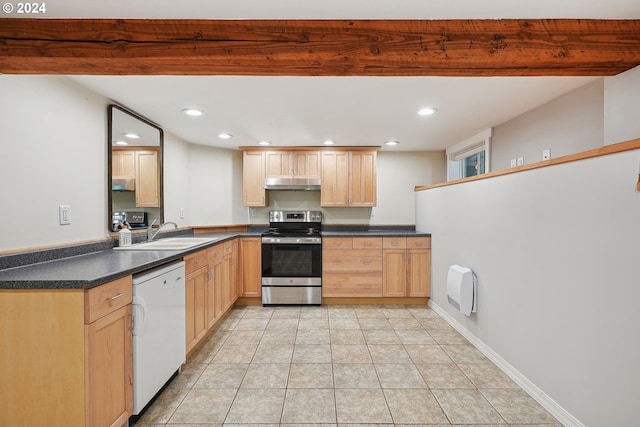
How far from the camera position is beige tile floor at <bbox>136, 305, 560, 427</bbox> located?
175 cm

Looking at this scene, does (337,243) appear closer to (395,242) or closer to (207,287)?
(395,242)

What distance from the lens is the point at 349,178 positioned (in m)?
4.19

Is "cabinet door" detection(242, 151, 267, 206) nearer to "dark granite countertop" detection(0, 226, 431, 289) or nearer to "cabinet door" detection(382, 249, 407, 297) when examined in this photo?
"dark granite countertop" detection(0, 226, 431, 289)

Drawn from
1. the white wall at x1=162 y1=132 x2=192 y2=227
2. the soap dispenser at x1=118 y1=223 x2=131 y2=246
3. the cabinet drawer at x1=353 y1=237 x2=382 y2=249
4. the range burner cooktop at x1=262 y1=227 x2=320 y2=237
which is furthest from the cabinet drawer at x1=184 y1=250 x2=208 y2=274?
the cabinet drawer at x1=353 y1=237 x2=382 y2=249

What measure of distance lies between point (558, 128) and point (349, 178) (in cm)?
235

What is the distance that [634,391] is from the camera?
132cm

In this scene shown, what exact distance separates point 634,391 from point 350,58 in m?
2.08

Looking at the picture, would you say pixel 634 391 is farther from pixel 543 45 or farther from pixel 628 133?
pixel 543 45

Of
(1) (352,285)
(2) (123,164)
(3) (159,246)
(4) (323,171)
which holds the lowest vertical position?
(1) (352,285)

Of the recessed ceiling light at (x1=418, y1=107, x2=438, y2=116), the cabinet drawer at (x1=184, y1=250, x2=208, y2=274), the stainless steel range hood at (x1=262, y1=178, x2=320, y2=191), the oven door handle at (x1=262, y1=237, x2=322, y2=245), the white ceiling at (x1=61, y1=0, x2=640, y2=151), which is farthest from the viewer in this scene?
the stainless steel range hood at (x1=262, y1=178, x2=320, y2=191)

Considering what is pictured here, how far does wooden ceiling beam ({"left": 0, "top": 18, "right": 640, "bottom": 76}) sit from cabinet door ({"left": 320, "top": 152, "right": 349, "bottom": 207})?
257 cm

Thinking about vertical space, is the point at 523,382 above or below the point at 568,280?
below

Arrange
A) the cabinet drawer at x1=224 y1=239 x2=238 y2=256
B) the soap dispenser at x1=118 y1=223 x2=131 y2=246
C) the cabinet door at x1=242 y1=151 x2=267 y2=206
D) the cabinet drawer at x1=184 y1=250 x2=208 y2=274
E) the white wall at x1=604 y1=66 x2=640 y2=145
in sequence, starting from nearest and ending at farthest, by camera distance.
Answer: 1. the white wall at x1=604 y1=66 x2=640 y2=145
2. the cabinet drawer at x1=184 y1=250 x2=208 y2=274
3. the soap dispenser at x1=118 y1=223 x2=131 y2=246
4. the cabinet drawer at x1=224 y1=239 x2=238 y2=256
5. the cabinet door at x1=242 y1=151 x2=267 y2=206

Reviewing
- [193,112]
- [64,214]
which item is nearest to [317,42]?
[193,112]
